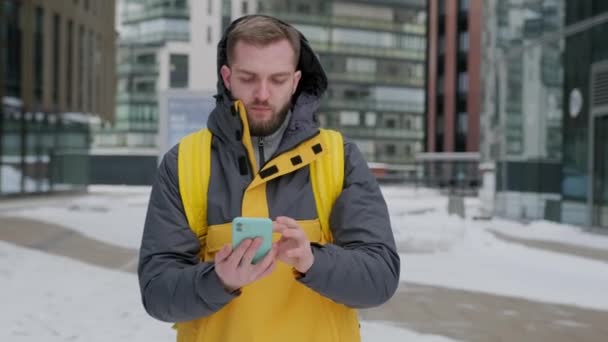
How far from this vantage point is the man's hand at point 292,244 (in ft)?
5.70

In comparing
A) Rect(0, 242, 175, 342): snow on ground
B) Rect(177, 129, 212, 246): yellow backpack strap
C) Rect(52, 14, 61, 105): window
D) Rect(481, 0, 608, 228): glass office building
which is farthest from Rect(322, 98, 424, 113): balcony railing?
Rect(177, 129, 212, 246): yellow backpack strap

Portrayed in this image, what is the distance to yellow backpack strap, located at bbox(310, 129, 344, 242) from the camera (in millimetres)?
2059

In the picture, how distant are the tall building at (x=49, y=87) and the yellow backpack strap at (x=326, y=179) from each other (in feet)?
105

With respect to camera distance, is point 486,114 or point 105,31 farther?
point 105,31

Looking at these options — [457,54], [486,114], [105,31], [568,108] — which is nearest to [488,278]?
[568,108]

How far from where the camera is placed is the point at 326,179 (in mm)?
2066

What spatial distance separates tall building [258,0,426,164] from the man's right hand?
291 feet

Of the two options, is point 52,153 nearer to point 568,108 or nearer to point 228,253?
point 568,108

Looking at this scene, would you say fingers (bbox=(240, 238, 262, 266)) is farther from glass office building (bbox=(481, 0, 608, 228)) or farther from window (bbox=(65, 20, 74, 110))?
window (bbox=(65, 20, 74, 110))

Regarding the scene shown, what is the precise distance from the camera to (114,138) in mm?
85312

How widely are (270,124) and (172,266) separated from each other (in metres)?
0.46

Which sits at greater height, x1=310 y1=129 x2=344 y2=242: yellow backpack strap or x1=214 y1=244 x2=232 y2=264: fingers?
x1=310 y1=129 x2=344 y2=242: yellow backpack strap

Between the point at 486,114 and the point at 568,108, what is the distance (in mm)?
8533

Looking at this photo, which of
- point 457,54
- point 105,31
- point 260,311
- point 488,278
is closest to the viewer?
point 260,311
